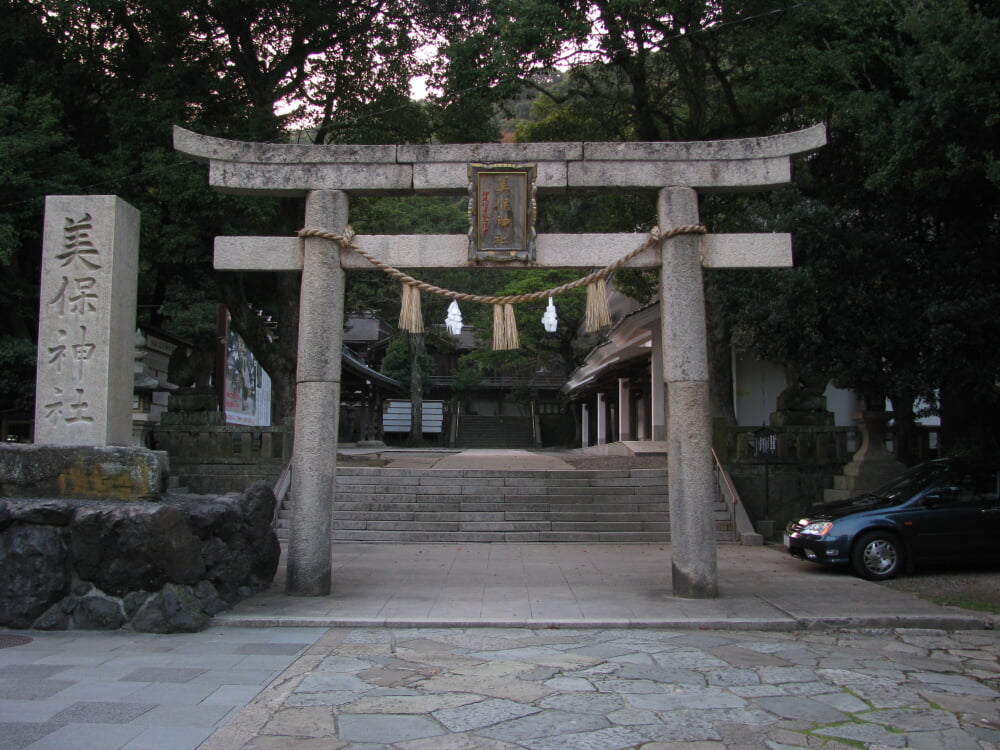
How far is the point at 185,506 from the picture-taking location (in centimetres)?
771

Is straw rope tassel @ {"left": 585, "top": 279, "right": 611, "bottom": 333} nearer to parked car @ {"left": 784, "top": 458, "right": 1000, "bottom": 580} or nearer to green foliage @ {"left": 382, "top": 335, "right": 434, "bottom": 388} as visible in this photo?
parked car @ {"left": 784, "top": 458, "right": 1000, "bottom": 580}

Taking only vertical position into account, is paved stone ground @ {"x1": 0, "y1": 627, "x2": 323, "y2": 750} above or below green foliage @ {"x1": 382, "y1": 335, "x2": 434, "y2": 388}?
below

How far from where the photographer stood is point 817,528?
10.4 metres

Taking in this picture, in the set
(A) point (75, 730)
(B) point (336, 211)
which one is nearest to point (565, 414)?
(B) point (336, 211)

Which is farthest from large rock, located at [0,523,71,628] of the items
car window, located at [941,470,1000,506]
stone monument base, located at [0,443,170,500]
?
car window, located at [941,470,1000,506]

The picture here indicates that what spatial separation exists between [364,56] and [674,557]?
1505cm

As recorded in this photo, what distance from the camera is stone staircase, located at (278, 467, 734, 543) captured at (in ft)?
46.3

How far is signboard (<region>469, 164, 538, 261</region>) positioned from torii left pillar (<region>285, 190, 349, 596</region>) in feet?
5.34

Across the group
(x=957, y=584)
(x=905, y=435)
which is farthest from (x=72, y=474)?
(x=905, y=435)

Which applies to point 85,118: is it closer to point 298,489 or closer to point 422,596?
point 298,489

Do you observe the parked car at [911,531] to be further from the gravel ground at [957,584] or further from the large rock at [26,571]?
the large rock at [26,571]

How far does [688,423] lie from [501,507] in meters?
7.12

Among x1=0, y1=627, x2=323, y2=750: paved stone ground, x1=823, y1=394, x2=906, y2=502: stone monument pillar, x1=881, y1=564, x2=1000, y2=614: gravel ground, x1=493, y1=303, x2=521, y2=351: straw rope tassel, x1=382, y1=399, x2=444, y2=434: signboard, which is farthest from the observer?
x1=382, y1=399, x2=444, y2=434: signboard

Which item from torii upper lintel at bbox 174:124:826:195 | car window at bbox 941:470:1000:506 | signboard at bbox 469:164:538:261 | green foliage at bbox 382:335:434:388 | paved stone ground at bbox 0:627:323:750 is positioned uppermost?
green foliage at bbox 382:335:434:388
